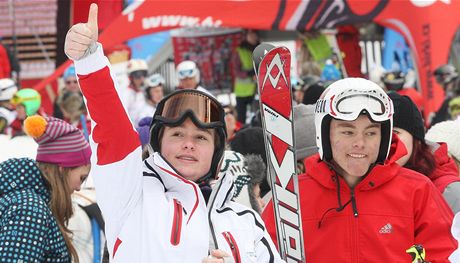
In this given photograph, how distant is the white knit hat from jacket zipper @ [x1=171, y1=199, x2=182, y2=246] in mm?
2178

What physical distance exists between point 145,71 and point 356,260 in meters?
8.98

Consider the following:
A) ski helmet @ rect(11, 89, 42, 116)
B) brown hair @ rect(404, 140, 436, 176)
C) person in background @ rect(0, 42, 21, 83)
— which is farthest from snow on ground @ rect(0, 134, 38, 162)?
person in background @ rect(0, 42, 21, 83)

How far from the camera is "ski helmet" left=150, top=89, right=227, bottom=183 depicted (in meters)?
3.91

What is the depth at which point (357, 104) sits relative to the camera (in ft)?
14.6

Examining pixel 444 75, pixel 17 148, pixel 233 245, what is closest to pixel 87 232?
pixel 17 148

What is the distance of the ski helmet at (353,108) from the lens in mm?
4461

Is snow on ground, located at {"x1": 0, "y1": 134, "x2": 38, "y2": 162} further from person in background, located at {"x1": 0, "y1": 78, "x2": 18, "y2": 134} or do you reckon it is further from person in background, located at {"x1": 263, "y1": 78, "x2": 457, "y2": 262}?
person in background, located at {"x1": 0, "y1": 78, "x2": 18, "y2": 134}

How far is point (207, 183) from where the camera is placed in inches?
156

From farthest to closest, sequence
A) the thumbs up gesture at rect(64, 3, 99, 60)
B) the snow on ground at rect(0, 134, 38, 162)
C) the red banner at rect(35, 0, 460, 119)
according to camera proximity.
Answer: the red banner at rect(35, 0, 460, 119) → the snow on ground at rect(0, 134, 38, 162) → the thumbs up gesture at rect(64, 3, 99, 60)

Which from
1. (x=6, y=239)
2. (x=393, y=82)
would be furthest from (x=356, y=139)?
(x=393, y=82)

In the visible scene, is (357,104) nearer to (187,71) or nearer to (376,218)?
(376,218)

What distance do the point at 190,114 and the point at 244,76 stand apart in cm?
993

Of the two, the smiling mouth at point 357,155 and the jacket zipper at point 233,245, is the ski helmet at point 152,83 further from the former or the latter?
the jacket zipper at point 233,245

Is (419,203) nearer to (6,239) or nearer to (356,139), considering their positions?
(356,139)
